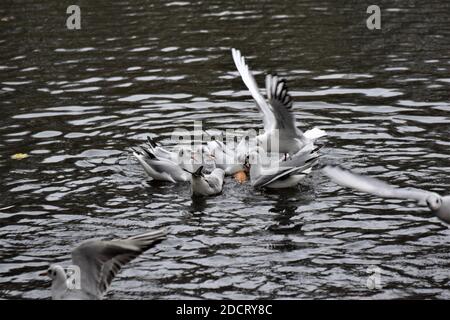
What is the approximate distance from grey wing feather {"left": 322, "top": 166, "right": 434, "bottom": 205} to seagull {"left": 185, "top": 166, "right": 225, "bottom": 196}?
6.35ft

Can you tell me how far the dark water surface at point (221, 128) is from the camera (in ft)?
29.2

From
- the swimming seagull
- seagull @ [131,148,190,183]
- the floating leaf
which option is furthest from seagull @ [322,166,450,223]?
seagull @ [131,148,190,183]

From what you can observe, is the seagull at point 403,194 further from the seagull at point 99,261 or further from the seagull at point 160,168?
the seagull at point 160,168

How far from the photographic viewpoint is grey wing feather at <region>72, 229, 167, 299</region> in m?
7.82

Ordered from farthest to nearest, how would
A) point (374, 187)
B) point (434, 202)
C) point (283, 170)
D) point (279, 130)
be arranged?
point (279, 130), point (283, 170), point (374, 187), point (434, 202)

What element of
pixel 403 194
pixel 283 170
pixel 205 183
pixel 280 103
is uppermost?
pixel 280 103

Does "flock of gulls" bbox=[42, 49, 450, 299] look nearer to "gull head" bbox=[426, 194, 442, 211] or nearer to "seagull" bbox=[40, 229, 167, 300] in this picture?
"gull head" bbox=[426, 194, 442, 211]

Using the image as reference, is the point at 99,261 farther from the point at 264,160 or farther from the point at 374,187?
the point at 264,160

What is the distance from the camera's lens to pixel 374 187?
356 inches

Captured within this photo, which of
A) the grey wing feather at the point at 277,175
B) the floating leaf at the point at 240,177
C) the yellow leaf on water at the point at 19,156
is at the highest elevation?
the yellow leaf on water at the point at 19,156

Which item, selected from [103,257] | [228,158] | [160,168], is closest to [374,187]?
[103,257]

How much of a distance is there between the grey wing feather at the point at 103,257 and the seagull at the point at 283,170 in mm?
3304

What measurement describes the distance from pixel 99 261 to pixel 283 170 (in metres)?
3.59

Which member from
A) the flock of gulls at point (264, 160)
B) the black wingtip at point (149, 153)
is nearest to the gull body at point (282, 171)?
the flock of gulls at point (264, 160)
